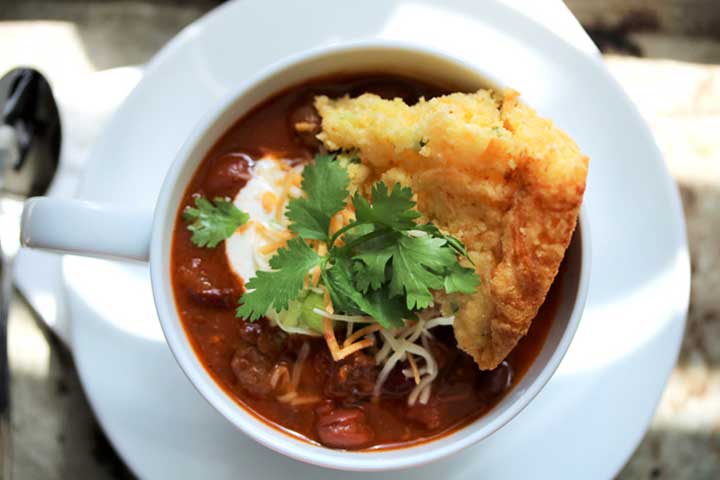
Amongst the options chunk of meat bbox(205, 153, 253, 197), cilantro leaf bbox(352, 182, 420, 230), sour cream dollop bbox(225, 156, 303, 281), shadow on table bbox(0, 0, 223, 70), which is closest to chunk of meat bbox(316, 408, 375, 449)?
sour cream dollop bbox(225, 156, 303, 281)

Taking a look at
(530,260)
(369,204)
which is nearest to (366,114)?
(369,204)

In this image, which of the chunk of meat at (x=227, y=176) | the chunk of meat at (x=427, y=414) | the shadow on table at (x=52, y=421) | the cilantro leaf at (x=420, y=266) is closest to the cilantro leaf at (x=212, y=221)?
the chunk of meat at (x=227, y=176)

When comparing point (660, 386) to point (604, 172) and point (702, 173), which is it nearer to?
point (604, 172)

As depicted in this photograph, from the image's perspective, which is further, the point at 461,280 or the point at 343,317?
the point at 343,317

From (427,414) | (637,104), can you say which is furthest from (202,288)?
(637,104)

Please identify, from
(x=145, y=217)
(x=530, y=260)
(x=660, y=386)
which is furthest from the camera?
(x=660, y=386)

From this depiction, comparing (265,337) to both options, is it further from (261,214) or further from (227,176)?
(227,176)

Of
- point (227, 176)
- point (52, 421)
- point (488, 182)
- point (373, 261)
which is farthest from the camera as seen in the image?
point (52, 421)
